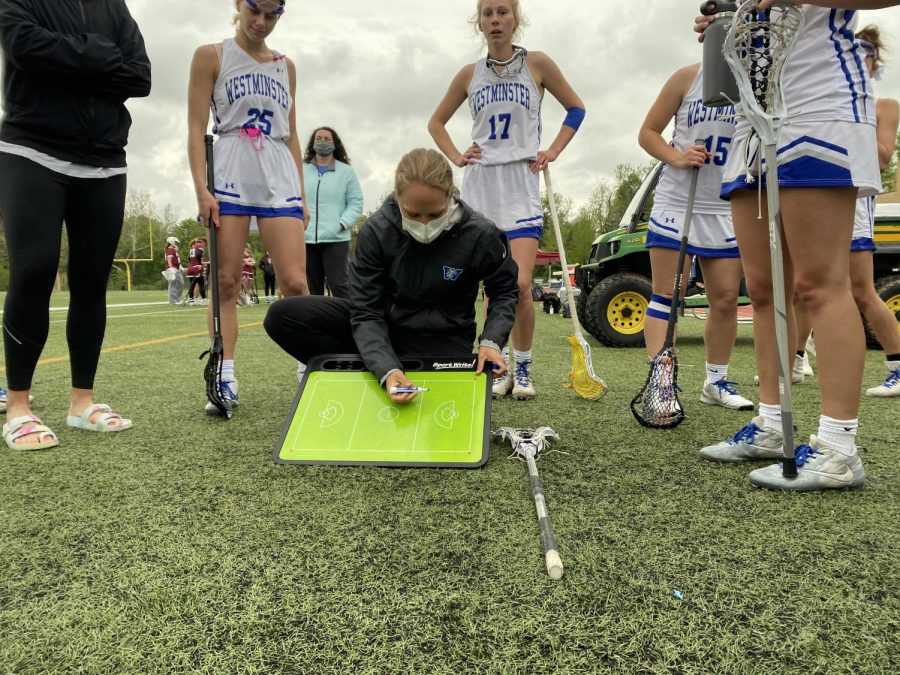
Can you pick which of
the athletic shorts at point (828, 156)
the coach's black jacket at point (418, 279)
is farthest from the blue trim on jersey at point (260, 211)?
the athletic shorts at point (828, 156)

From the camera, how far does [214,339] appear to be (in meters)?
2.86

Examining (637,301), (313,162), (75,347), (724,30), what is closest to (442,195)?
(724,30)

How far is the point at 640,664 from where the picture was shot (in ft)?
3.36

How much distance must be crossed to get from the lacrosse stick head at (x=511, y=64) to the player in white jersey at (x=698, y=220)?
2.60 ft

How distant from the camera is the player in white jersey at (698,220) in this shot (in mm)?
2934

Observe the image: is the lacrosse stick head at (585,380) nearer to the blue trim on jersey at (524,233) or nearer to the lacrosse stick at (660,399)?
the lacrosse stick at (660,399)

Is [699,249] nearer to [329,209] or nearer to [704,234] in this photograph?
[704,234]

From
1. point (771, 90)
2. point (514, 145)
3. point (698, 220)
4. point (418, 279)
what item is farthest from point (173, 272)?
point (771, 90)

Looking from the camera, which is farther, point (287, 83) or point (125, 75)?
point (287, 83)

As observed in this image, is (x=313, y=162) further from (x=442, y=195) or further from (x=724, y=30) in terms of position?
(x=724, y=30)

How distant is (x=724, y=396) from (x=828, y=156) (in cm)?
159

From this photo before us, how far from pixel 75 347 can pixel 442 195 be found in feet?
5.59

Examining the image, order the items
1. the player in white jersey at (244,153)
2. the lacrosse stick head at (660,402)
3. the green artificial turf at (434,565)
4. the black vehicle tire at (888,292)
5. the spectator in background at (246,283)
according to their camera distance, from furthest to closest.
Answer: the spectator in background at (246,283) → the black vehicle tire at (888,292) → the player in white jersey at (244,153) → the lacrosse stick head at (660,402) → the green artificial turf at (434,565)

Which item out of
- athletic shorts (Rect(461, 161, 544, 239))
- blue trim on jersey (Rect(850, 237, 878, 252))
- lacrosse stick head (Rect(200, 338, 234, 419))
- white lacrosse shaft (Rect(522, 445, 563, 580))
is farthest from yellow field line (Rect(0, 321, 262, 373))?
blue trim on jersey (Rect(850, 237, 878, 252))
